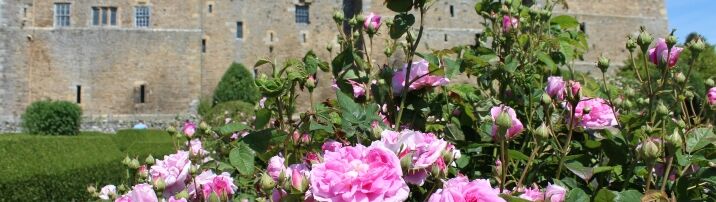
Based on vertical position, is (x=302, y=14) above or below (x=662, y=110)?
above

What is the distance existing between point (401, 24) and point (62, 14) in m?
27.9

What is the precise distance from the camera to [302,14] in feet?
92.6

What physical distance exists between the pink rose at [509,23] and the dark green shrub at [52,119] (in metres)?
22.8

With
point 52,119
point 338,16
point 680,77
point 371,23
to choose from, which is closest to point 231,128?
point 371,23

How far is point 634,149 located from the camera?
200 cm

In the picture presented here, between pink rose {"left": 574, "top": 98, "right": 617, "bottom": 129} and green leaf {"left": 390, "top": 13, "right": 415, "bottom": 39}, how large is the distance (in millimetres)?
644

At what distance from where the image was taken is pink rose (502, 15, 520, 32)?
108 inches

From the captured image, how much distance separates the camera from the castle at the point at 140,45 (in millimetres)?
26109

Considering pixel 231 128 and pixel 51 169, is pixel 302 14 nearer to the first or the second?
pixel 51 169

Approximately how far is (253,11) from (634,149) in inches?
1044

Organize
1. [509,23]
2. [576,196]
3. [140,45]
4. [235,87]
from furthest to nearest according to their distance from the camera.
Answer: [140,45] < [235,87] < [509,23] < [576,196]

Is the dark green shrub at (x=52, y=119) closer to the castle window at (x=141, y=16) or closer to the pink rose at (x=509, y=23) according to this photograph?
the castle window at (x=141, y=16)

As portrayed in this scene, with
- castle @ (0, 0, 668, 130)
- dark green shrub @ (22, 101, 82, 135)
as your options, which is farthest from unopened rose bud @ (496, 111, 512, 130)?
castle @ (0, 0, 668, 130)

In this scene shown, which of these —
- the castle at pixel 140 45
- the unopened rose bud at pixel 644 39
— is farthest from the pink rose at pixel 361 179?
the castle at pixel 140 45
